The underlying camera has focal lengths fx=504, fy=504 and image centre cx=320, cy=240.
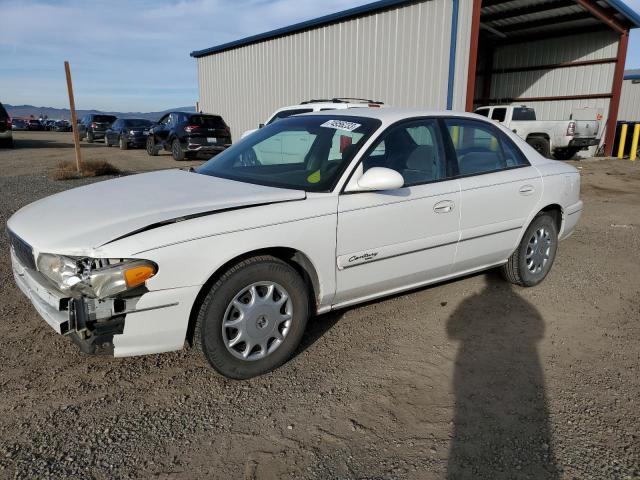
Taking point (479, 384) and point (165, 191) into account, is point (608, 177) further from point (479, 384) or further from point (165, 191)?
point (165, 191)

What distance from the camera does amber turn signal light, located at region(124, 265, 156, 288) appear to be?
245 centimetres

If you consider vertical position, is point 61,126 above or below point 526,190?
below

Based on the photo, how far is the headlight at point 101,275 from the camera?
8.00 ft

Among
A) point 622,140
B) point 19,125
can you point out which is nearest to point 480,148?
point 622,140

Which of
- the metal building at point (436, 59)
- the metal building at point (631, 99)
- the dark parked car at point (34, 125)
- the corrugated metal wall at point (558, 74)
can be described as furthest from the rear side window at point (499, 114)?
the dark parked car at point (34, 125)

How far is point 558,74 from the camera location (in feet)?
65.5

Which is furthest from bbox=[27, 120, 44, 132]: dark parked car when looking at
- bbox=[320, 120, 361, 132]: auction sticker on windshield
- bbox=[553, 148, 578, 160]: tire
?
bbox=[320, 120, 361, 132]: auction sticker on windshield

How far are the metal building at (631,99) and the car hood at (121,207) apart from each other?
27.0 metres

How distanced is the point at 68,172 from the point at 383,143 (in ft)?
32.7

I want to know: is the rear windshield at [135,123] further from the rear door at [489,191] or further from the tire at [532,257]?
the tire at [532,257]

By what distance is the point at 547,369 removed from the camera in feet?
10.5

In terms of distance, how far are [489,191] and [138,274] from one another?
8.84 feet

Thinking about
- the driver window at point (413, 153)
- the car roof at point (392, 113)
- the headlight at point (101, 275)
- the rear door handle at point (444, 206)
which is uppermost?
the car roof at point (392, 113)

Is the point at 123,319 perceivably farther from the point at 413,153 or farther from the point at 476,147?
the point at 476,147
